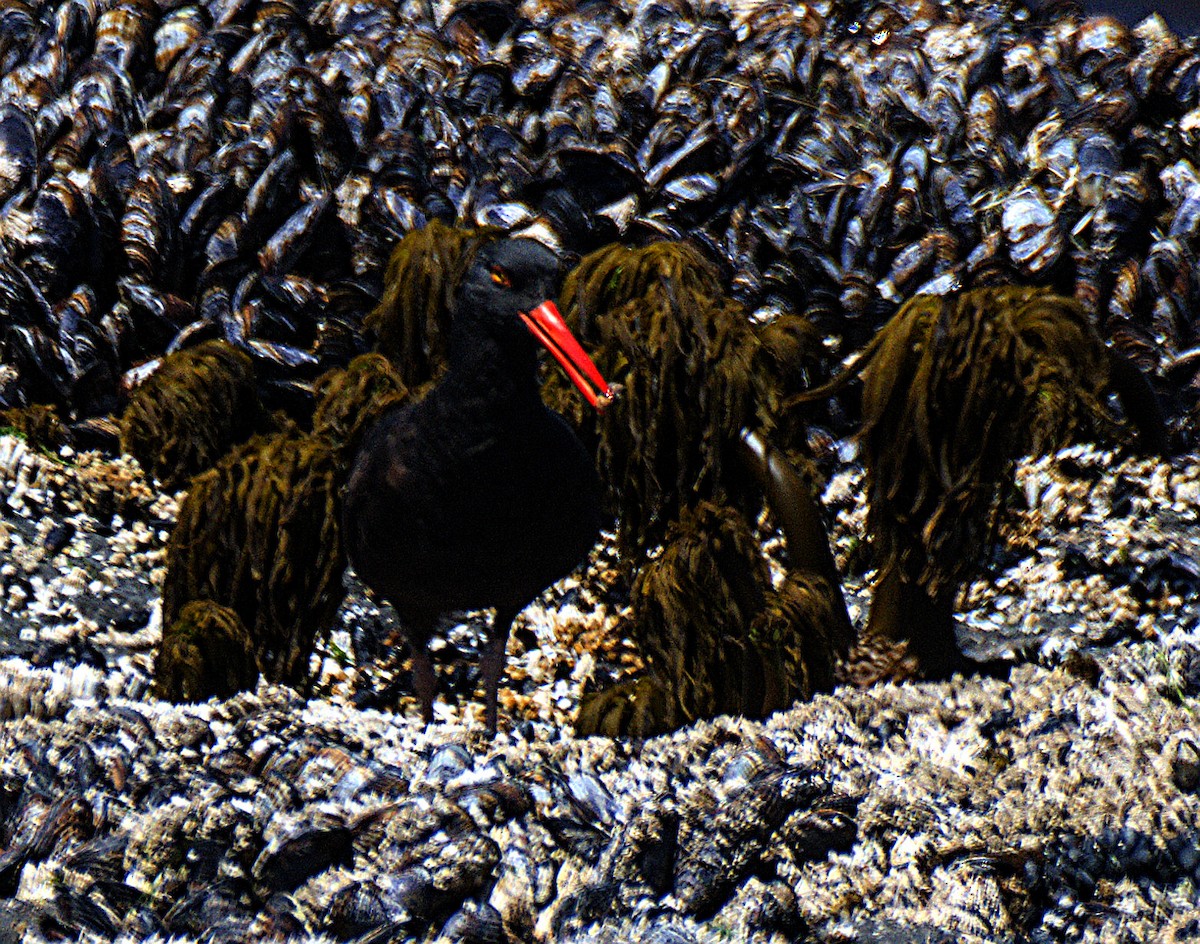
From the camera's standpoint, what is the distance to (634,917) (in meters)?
2.29

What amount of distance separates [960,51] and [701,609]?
435cm

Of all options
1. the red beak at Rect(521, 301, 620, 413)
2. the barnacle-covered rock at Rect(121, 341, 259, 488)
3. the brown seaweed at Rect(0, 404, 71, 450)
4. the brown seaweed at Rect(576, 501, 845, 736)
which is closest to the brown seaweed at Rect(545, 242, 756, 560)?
the brown seaweed at Rect(576, 501, 845, 736)

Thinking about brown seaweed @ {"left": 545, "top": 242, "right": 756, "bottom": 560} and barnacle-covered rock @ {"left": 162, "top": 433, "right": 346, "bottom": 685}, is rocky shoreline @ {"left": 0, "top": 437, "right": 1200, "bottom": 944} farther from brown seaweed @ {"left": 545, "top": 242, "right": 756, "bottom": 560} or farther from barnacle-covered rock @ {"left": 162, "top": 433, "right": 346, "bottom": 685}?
brown seaweed @ {"left": 545, "top": 242, "right": 756, "bottom": 560}

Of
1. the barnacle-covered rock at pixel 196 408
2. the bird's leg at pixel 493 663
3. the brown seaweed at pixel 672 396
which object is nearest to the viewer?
the bird's leg at pixel 493 663

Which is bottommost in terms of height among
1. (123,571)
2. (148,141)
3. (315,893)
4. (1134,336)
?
(315,893)

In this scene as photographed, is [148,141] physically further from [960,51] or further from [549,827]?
[549,827]

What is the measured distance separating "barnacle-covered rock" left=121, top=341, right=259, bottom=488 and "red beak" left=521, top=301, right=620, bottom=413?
2225 mm

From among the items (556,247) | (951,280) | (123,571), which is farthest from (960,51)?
(123,571)

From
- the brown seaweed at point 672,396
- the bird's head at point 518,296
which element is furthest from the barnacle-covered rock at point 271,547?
the bird's head at point 518,296

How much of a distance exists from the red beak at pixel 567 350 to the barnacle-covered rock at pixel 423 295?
1.45 meters

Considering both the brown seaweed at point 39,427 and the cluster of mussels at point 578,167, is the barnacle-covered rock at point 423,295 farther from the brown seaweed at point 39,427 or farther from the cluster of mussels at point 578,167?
the brown seaweed at point 39,427

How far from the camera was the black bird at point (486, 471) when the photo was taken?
2842 mm

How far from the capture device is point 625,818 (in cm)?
254

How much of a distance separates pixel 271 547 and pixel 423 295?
1.04 meters
